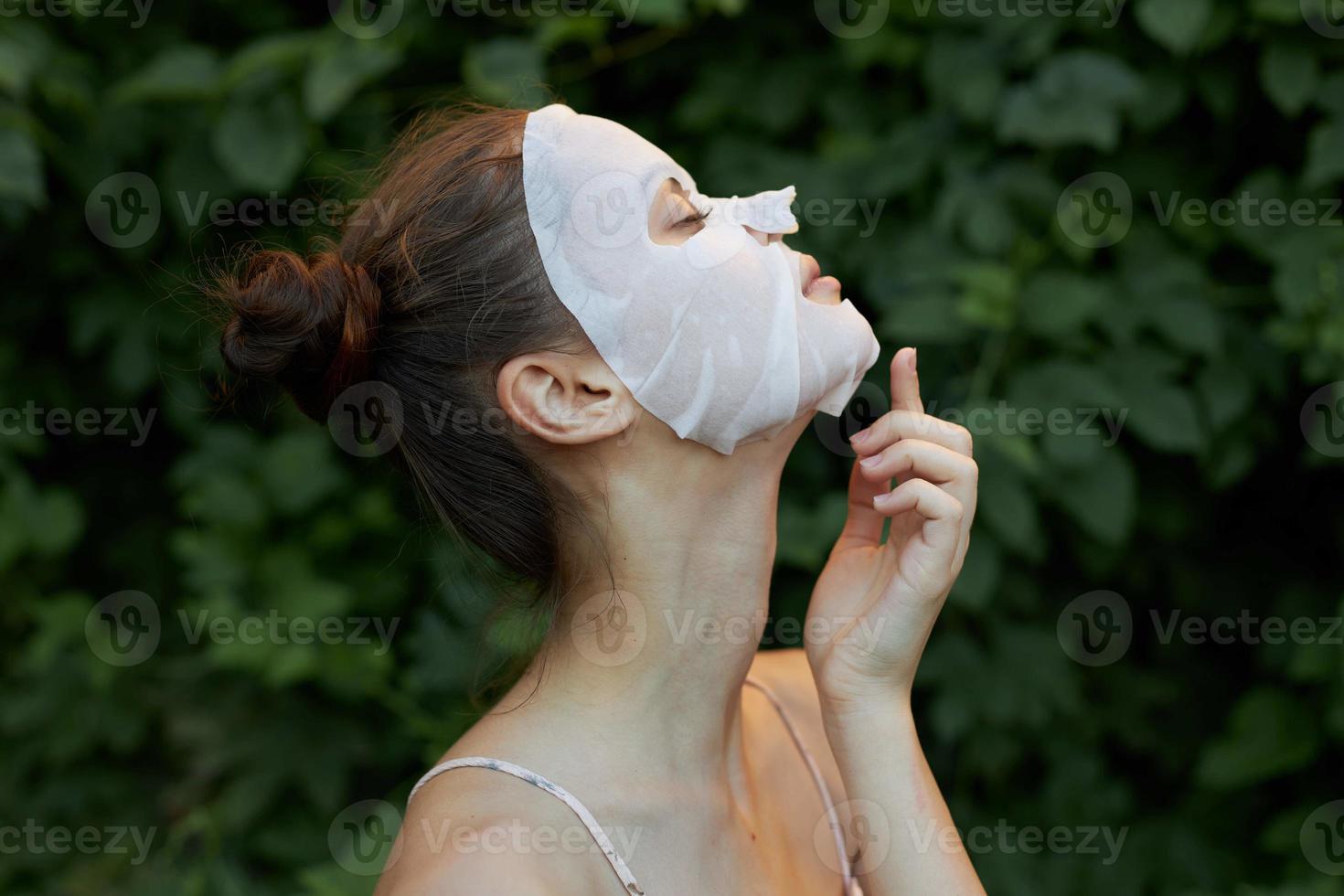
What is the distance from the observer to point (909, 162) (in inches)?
85.4

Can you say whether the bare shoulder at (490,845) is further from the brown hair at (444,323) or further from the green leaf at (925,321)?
the green leaf at (925,321)

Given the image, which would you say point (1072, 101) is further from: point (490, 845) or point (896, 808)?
point (490, 845)

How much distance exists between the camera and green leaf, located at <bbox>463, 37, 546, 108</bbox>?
2.02 metres

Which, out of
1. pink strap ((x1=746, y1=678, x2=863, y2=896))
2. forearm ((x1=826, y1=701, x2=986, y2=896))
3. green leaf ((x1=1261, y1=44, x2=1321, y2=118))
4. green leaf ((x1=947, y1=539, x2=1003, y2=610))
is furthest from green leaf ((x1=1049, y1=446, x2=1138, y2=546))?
forearm ((x1=826, y1=701, x2=986, y2=896))

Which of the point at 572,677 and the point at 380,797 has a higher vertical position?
the point at 572,677

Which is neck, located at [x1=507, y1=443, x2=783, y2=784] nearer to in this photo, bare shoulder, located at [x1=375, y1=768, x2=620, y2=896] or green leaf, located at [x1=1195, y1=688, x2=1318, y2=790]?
bare shoulder, located at [x1=375, y1=768, x2=620, y2=896]

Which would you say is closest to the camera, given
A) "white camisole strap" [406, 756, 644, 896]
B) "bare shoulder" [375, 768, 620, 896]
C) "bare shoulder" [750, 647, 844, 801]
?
"bare shoulder" [375, 768, 620, 896]

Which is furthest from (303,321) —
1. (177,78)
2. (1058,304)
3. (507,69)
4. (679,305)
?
(1058,304)

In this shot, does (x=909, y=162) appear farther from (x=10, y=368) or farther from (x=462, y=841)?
(x=10, y=368)

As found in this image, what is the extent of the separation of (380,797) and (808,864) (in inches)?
50.7

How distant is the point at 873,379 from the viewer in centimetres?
217

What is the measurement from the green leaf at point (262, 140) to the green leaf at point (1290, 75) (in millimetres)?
1700

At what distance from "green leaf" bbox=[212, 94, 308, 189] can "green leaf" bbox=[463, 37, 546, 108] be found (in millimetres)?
345

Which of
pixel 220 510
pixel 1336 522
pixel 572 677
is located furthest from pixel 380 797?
pixel 1336 522
